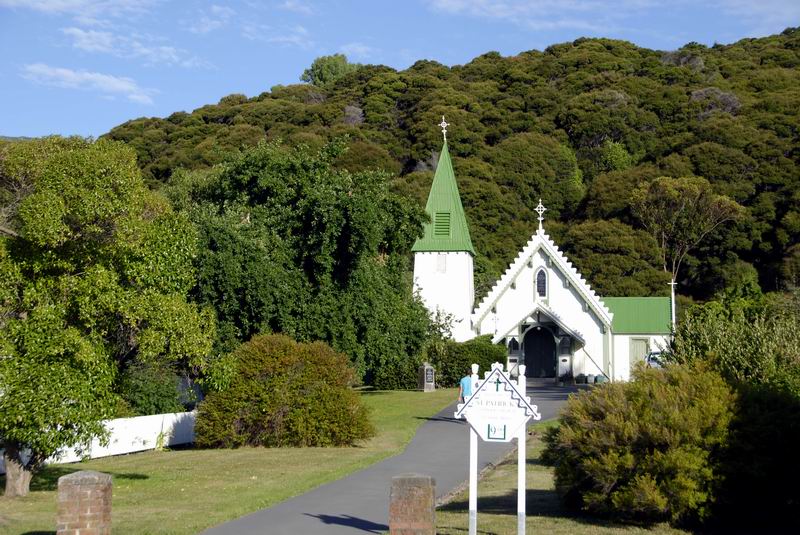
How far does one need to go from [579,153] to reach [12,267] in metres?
81.8

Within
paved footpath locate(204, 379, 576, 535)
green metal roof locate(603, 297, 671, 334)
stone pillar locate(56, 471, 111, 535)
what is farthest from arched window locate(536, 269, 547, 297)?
stone pillar locate(56, 471, 111, 535)

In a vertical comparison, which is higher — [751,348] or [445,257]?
[445,257]

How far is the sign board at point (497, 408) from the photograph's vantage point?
12094 millimetres

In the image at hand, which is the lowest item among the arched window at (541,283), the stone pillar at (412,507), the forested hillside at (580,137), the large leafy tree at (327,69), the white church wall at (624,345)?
the stone pillar at (412,507)

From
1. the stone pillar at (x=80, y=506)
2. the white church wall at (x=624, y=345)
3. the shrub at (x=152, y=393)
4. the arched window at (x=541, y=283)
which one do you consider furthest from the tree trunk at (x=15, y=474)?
the white church wall at (x=624, y=345)

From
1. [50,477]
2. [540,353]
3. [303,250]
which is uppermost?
[303,250]

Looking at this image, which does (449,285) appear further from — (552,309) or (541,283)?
(552,309)

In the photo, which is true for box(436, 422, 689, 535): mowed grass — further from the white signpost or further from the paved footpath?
the white signpost

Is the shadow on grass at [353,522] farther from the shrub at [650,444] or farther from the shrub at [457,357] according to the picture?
the shrub at [457,357]

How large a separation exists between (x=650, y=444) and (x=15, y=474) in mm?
10845

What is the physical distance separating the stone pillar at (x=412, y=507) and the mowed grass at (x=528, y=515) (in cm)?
126

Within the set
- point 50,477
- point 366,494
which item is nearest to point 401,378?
point 50,477

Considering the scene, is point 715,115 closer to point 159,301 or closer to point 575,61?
point 575,61

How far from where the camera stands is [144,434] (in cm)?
2577
